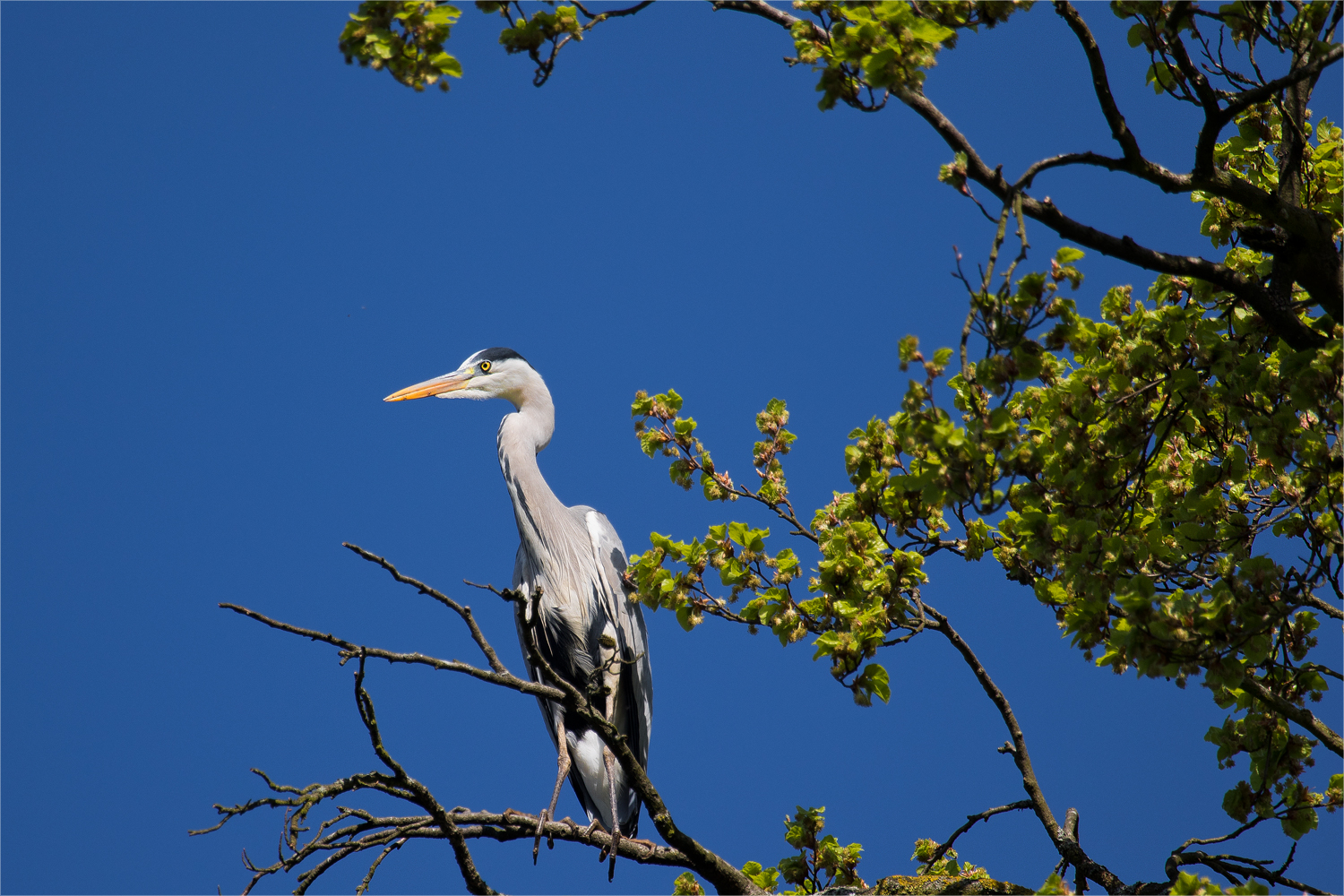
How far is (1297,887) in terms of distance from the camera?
3256mm

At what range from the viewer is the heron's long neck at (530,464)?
6.11 m

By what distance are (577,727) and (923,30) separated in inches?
174

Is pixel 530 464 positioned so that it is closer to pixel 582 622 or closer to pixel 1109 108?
pixel 582 622

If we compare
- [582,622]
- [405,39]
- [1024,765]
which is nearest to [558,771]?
[582,622]

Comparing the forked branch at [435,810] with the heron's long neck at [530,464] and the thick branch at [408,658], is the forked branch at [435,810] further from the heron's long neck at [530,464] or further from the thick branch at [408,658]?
the heron's long neck at [530,464]

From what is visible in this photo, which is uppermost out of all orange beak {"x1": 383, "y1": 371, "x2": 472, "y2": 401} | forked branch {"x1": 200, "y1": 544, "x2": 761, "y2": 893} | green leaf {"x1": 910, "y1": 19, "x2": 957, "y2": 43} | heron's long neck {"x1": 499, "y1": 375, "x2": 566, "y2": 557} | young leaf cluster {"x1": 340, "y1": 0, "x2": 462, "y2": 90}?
orange beak {"x1": 383, "y1": 371, "x2": 472, "y2": 401}

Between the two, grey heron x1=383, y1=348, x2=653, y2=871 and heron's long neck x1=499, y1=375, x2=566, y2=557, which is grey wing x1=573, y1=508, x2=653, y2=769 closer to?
grey heron x1=383, y1=348, x2=653, y2=871

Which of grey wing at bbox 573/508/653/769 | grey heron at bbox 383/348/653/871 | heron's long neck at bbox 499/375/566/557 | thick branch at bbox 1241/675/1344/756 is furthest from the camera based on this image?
heron's long neck at bbox 499/375/566/557

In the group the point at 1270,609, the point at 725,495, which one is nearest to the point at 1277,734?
the point at 1270,609

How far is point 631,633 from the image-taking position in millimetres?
6102

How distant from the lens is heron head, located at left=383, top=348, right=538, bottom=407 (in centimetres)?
684

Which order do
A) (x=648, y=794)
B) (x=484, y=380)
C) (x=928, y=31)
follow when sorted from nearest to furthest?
(x=928, y=31) → (x=648, y=794) → (x=484, y=380)

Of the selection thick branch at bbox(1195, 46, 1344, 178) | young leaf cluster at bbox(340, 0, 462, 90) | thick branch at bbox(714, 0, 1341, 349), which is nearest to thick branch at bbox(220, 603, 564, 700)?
young leaf cluster at bbox(340, 0, 462, 90)

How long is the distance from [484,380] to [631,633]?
1.96 m
